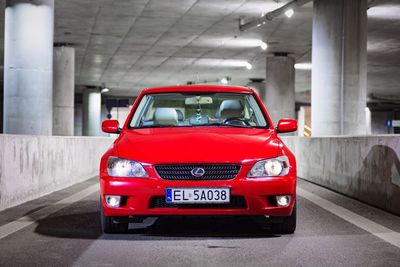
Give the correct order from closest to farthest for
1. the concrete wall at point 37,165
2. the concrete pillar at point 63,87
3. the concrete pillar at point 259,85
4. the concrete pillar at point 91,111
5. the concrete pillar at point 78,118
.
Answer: the concrete wall at point 37,165
the concrete pillar at point 63,87
the concrete pillar at point 259,85
the concrete pillar at point 91,111
the concrete pillar at point 78,118

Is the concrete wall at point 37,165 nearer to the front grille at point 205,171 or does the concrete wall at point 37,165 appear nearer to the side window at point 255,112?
the side window at point 255,112

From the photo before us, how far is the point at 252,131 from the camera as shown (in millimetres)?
7066

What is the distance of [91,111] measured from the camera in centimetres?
5291

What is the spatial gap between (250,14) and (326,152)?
10671mm

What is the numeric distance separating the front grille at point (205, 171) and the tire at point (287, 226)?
0.80 m

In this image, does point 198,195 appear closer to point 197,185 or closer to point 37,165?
point 197,185

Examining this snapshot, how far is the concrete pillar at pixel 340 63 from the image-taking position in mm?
18703

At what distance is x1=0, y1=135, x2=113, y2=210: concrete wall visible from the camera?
9.28 metres

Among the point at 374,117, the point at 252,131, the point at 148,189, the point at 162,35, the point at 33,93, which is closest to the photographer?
the point at 148,189

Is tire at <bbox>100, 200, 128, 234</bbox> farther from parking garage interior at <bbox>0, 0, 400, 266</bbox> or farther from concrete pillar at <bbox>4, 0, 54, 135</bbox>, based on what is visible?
concrete pillar at <bbox>4, 0, 54, 135</bbox>

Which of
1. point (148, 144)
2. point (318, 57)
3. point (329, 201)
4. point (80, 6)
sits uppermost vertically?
point (80, 6)

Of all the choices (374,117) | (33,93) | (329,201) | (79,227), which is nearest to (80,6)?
(33,93)

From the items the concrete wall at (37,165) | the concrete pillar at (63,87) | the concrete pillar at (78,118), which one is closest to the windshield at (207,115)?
the concrete wall at (37,165)

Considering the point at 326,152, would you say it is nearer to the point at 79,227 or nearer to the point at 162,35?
the point at 79,227
